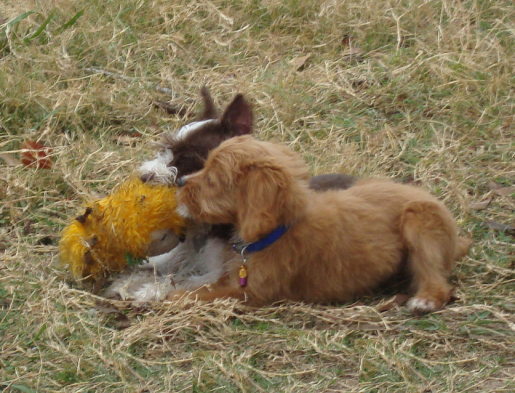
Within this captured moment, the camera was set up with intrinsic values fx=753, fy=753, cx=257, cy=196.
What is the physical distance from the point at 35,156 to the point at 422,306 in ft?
9.98

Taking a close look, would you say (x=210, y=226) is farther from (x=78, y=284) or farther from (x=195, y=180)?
(x=78, y=284)

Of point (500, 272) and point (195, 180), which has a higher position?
point (195, 180)

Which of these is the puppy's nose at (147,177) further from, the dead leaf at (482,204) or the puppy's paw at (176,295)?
the dead leaf at (482,204)

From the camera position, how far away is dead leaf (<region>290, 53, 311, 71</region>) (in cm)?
671

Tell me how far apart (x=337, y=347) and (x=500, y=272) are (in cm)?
123

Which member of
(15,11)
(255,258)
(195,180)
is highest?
(15,11)

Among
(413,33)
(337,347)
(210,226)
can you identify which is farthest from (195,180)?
(413,33)

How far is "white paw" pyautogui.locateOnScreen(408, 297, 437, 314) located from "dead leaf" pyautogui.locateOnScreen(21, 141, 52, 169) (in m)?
2.88

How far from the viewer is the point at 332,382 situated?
3.39 m

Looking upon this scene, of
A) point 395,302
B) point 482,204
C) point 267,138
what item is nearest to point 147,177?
point 395,302

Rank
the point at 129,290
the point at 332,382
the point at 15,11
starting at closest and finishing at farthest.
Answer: the point at 332,382, the point at 129,290, the point at 15,11

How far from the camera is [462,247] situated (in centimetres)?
447

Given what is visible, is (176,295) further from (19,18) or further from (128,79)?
(19,18)

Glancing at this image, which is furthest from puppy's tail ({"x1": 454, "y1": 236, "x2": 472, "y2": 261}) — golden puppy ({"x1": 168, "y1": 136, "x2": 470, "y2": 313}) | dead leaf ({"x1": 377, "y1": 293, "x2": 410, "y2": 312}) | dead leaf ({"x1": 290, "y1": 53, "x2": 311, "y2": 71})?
dead leaf ({"x1": 290, "y1": 53, "x2": 311, "y2": 71})
